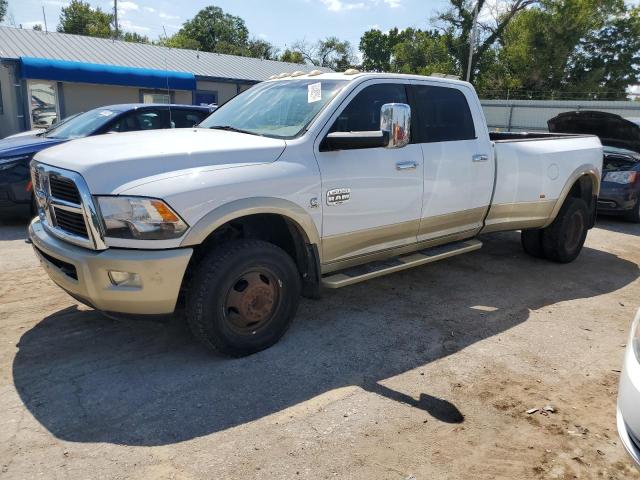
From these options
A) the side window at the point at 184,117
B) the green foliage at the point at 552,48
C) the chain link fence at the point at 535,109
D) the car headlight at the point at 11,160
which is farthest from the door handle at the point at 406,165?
the green foliage at the point at 552,48

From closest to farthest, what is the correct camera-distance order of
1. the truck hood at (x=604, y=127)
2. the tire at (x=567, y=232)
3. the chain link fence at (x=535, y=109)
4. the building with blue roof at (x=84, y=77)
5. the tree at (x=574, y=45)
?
the tire at (x=567, y=232) < the truck hood at (x=604, y=127) < the building with blue roof at (x=84, y=77) < the chain link fence at (x=535, y=109) < the tree at (x=574, y=45)

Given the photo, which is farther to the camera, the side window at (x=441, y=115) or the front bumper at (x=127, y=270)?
the side window at (x=441, y=115)

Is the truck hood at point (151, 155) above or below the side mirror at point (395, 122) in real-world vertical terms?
below

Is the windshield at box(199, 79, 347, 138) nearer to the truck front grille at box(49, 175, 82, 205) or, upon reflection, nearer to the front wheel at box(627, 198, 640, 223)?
the truck front grille at box(49, 175, 82, 205)

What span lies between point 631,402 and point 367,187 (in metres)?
2.34

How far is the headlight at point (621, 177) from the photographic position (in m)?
9.03

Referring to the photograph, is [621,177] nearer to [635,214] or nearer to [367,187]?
[635,214]

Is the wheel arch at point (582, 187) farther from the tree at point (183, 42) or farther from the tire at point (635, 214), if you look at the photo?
the tree at point (183, 42)

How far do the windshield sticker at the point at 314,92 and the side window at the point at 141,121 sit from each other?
4359 mm

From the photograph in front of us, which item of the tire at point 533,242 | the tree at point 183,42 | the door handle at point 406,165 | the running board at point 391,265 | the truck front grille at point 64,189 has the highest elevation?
the tree at point 183,42

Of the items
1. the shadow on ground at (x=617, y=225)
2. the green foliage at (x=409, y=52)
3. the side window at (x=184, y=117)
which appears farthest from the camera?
the green foliage at (x=409, y=52)

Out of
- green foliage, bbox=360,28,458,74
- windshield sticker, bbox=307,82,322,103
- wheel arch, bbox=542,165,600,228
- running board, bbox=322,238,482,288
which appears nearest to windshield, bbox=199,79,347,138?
windshield sticker, bbox=307,82,322,103

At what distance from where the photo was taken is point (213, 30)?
234 feet

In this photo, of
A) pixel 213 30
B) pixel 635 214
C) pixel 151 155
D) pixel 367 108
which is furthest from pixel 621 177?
pixel 213 30
